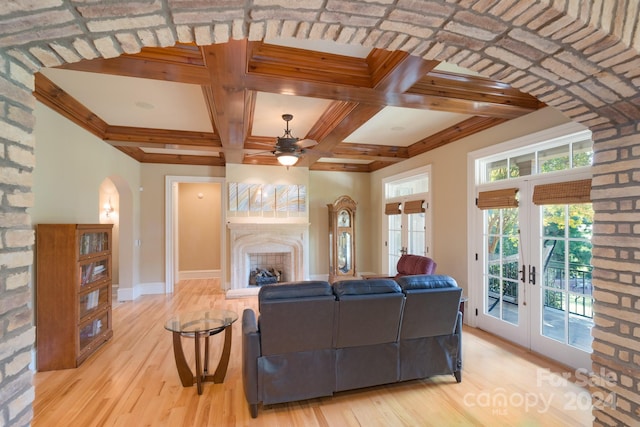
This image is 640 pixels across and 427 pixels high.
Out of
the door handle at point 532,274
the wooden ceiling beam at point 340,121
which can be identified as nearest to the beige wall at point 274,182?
the door handle at point 532,274

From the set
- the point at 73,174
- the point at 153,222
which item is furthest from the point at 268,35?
the point at 153,222

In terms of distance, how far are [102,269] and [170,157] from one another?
2.96 m

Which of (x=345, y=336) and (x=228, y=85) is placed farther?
(x=228, y=85)

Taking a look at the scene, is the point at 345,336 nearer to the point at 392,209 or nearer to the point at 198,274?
the point at 392,209

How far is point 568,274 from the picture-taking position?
121 inches

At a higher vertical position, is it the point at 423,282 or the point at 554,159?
the point at 554,159

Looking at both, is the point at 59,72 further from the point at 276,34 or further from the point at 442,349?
the point at 442,349

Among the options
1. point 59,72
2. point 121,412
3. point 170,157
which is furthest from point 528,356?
point 170,157

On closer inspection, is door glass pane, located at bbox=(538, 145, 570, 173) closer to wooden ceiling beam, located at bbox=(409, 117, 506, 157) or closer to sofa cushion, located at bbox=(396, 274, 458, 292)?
wooden ceiling beam, located at bbox=(409, 117, 506, 157)

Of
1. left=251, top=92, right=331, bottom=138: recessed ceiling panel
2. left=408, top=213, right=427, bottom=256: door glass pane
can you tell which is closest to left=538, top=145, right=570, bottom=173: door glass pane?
left=408, top=213, right=427, bottom=256: door glass pane

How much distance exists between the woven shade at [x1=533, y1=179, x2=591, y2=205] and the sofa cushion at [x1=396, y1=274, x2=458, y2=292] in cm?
147

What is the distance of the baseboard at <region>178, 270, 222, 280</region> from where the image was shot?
25.5 feet

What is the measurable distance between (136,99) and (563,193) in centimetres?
Answer: 462

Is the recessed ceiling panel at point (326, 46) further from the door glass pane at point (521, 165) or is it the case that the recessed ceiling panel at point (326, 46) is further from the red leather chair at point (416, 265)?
the red leather chair at point (416, 265)
